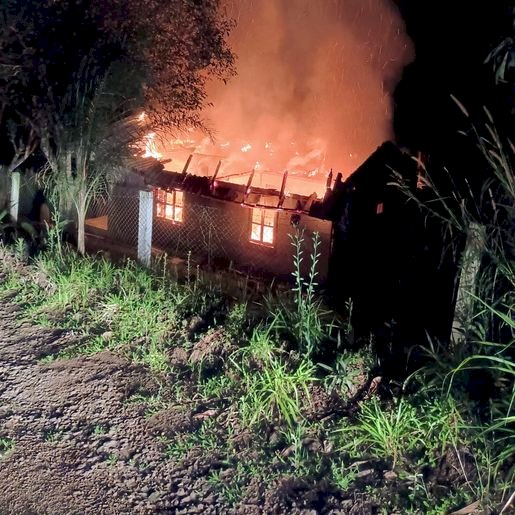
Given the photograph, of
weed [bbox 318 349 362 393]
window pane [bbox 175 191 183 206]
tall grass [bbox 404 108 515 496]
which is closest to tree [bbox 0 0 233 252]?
weed [bbox 318 349 362 393]

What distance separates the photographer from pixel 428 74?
27.4 meters

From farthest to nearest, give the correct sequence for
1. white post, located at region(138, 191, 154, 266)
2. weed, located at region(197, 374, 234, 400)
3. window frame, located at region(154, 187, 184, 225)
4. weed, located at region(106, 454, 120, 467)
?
1. window frame, located at region(154, 187, 184, 225)
2. white post, located at region(138, 191, 154, 266)
3. weed, located at region(197, 374, 234, 400)
4. weed, located at region(106, 454, 120, 467)

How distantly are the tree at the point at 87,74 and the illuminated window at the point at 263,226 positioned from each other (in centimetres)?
495

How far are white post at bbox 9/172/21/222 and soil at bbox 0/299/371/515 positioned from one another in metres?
5.43

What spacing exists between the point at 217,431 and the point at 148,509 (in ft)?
2.59

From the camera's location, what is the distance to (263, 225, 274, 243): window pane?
15.3 m

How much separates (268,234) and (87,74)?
24.9ft

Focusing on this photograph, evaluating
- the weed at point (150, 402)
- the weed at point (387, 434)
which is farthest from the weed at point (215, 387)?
the weed at point (387, 434)

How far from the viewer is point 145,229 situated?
798 cm

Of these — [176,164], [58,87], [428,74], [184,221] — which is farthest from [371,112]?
[58,87]

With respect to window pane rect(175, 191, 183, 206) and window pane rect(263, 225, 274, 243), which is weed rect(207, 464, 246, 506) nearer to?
window pane rect(263, 225, 274, 243)

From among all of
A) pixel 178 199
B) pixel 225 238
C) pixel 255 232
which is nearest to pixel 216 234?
pixel 225 238

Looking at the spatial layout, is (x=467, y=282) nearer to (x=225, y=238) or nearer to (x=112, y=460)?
(x=112, y=460)

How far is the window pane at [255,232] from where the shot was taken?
1555 centimetres
